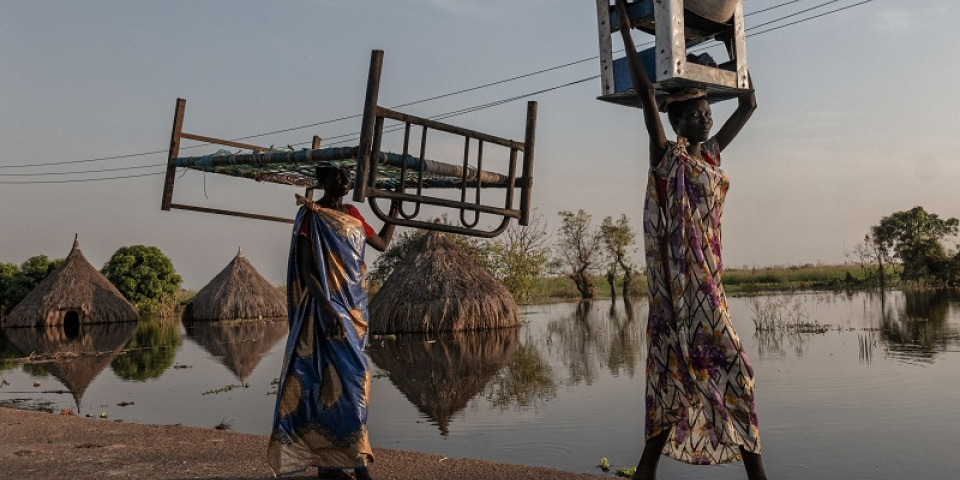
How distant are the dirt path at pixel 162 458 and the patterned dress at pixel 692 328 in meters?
0.92

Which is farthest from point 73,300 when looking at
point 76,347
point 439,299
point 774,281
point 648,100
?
point 774,281

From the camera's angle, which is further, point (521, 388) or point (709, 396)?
point (521, 388)

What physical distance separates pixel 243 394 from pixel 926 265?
26.3 meters

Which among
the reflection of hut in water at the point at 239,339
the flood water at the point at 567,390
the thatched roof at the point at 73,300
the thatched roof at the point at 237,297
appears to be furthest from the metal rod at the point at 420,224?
the thatched roof at the point at 73,300

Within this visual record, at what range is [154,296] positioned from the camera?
1169 inches

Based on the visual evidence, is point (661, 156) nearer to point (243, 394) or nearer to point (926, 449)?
point (926, 449)

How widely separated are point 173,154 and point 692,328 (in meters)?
4.23

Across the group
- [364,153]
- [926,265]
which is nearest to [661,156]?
[364,153]

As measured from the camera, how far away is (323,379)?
3867 mm

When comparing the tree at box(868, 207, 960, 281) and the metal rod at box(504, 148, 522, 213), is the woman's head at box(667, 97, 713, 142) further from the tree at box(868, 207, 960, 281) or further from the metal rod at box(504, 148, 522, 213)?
the tree at box(868, 207, 960, 281)

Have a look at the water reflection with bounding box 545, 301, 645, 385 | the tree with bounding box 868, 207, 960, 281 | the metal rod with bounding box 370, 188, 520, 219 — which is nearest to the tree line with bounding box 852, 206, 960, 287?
the tree with bounding box 868, 207, 960, 281

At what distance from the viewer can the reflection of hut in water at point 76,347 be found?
451 inches

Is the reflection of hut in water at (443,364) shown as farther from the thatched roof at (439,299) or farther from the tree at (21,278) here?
the tree at (21,278)

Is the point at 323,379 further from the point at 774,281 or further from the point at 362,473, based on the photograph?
the point at 774,281
